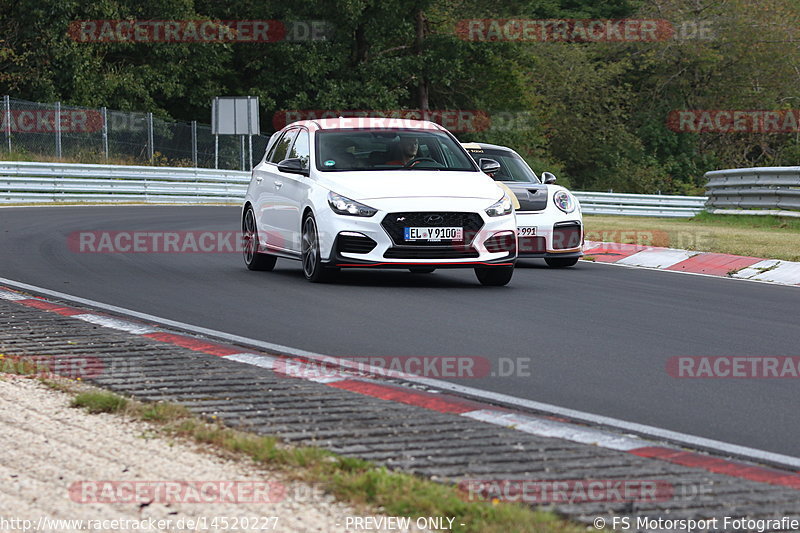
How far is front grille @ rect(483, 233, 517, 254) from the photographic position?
38.2 ft

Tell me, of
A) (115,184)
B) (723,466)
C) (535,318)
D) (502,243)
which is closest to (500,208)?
(502,243)

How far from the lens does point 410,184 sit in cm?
1171

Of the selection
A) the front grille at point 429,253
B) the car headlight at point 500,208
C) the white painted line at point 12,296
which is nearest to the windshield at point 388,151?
the car headlight at point 500,208

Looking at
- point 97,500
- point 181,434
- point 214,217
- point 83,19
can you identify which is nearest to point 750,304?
point 181,434

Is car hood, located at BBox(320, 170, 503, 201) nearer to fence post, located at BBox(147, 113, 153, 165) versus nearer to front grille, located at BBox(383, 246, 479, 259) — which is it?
front grille, located at BBox(383, 246, 479, 259)

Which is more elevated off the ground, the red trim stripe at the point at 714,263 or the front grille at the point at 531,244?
the front grille at the point at 531,244

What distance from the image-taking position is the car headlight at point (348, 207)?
11422mm

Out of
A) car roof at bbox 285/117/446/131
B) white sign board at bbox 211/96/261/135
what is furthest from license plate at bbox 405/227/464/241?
white sign board at bbox 211/96/261/135

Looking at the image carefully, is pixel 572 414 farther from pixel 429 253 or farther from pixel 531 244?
pixel 531 244

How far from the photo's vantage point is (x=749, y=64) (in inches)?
2345

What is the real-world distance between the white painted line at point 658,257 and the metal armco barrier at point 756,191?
556cm

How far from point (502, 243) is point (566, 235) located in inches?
124

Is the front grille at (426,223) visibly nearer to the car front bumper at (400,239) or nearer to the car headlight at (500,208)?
the car front bumper at (400,239)

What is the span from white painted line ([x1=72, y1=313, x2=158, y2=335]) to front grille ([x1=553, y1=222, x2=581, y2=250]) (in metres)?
6.96
